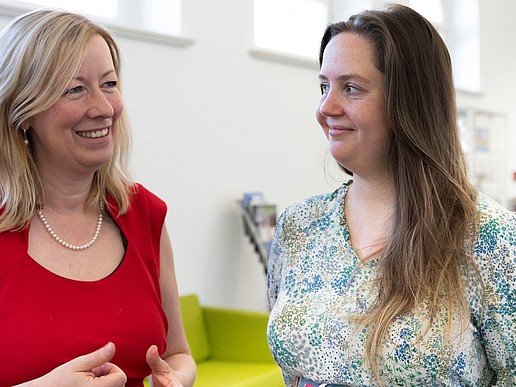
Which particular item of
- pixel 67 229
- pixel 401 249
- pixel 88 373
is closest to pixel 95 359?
pixel 88 373

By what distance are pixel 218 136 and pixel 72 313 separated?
3064 mm

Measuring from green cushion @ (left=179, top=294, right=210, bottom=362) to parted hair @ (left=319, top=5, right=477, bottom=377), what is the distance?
8.39 feet

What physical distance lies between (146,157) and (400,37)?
2.61 meters

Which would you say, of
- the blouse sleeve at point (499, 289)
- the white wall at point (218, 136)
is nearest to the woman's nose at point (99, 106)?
the blouse sleeve at point (499, 289)

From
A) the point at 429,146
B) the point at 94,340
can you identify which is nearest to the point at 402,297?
the point at 429,146

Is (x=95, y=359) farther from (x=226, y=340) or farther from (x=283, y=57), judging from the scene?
(x=283, y=57)

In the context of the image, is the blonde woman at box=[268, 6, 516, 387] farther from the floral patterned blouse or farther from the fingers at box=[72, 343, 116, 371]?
the fingers at box=[72, 343, 116, 371]

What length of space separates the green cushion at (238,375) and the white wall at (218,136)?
61 centimetres

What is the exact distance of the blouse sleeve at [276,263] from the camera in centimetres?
199

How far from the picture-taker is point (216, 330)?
4266mm

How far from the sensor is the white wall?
13.8 feet

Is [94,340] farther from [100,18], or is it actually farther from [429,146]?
[100,18]

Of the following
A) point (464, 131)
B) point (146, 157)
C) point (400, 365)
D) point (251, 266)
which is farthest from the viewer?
point (464, 131)

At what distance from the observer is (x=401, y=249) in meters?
1.70
